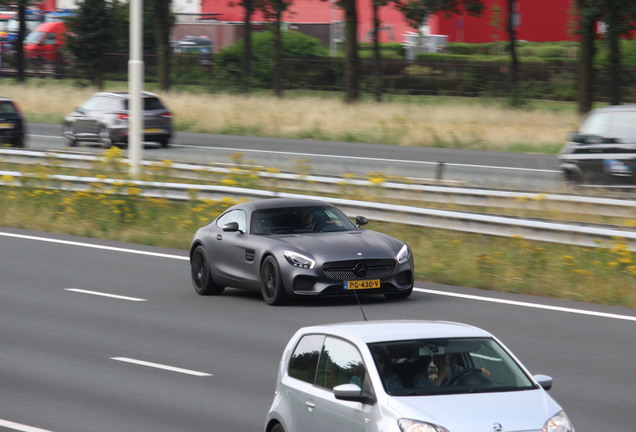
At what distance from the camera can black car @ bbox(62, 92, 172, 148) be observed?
36.8 meters

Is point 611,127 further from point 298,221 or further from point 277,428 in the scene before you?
point 277,428

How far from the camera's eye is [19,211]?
2466cm

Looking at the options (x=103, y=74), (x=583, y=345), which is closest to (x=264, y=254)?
(x=583, y=345)

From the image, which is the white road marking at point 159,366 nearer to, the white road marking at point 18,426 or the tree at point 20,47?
the white road marking at point 18,426

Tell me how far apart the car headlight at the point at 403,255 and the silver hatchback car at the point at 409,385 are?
7.07m

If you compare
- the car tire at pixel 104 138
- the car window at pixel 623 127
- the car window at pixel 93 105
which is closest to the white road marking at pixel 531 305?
Result: the car window at pixel 623 127

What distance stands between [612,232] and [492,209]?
5.16 m

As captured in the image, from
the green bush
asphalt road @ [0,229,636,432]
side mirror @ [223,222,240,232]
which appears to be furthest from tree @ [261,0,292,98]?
side mirror @ [223,222,240,232]

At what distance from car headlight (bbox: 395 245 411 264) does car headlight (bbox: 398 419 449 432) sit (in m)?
8.38

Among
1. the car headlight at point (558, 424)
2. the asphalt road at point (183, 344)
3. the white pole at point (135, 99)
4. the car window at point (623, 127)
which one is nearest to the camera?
the car headlight at point (558, 424)

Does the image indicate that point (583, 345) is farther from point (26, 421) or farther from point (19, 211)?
point (19, 211)

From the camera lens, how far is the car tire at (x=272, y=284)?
49.1 ft

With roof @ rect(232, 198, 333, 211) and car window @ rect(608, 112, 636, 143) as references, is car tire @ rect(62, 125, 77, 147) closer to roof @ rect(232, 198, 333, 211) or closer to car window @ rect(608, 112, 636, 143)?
car window @ rect(608, 112, 636, 143)

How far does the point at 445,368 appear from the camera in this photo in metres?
7.08
